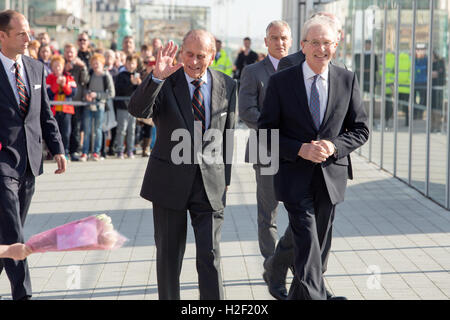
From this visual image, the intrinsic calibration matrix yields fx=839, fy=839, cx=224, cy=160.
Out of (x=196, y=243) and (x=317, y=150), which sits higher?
(x=317, y=150)

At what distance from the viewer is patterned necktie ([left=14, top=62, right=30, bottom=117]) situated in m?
6.00

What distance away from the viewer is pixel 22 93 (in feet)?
19.7

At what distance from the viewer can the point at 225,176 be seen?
5461 millimetres

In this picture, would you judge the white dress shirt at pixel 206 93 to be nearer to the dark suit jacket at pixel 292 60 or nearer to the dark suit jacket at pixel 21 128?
the dark suit jacket at pixel 292 60

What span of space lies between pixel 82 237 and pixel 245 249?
4832 millimetres

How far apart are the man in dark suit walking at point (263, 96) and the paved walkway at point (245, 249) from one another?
1.26 feet

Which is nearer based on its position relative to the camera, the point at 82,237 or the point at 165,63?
the point at 82,237

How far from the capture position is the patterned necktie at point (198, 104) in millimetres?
5301

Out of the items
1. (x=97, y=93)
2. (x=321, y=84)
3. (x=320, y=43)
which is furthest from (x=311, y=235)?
(x=97, y=93)

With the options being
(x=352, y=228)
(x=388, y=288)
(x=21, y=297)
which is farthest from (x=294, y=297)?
(x=352, y=228)

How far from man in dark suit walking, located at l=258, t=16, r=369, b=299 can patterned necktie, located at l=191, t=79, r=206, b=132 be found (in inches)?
16.5

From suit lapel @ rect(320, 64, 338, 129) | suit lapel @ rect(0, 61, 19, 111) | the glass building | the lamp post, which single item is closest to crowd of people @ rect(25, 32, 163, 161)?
the glass building

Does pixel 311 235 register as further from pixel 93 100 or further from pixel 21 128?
pixel 93 100

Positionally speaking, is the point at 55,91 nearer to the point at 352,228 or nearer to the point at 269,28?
the point at 352,228
